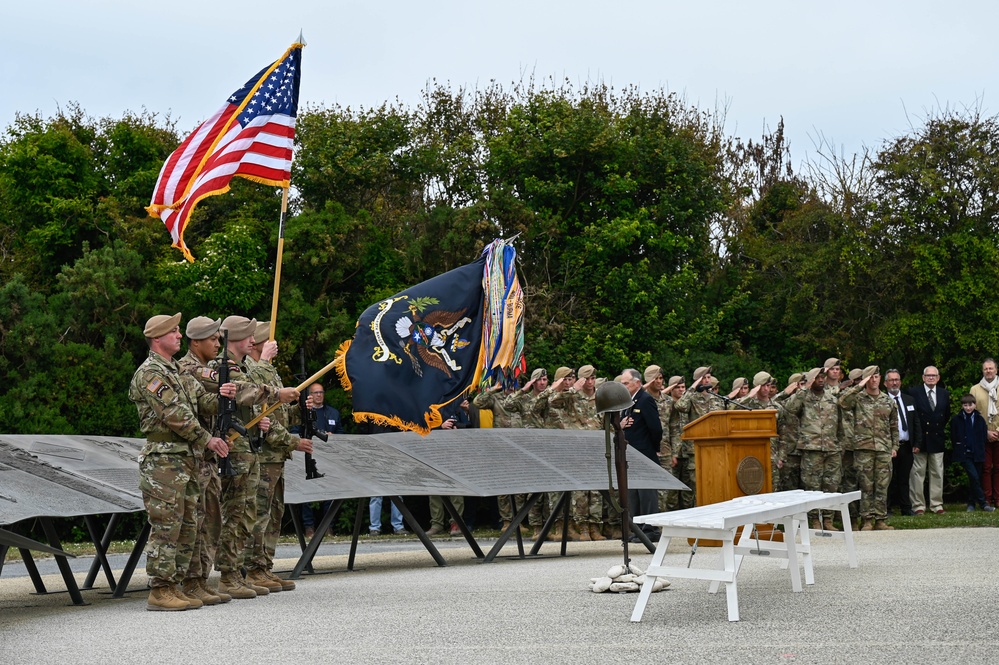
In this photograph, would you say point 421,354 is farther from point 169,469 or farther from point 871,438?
point 871,438

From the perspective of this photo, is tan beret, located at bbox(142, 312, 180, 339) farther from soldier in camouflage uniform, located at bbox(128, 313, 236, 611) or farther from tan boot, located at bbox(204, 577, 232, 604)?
tan boot, located at bbox(204, 577, 232, 604)

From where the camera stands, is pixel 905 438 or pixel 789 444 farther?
pixel 905 438

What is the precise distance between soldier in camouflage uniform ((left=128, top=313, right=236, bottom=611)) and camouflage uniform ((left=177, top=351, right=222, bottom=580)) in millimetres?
152

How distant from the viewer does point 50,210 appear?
86.9ft

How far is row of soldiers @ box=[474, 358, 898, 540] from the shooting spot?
57.7 feet

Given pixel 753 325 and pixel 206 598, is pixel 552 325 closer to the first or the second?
pixel 753 325

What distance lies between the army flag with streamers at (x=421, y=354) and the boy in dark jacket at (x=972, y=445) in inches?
402

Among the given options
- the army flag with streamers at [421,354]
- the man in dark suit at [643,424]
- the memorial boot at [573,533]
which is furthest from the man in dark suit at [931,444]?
the army flag with streamers at [421,354]

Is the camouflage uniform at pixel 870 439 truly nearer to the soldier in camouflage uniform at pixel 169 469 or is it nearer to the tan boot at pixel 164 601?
the soldier in camouflage uniform at pixel 169 469

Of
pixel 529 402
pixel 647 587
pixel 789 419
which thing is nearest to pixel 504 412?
pixel 529 402

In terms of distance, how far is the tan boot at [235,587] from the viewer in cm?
998

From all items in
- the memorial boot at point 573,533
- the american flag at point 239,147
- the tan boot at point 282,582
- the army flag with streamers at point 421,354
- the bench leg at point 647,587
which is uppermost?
the american flag at point 239,147

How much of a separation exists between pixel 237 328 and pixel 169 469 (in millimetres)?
1354

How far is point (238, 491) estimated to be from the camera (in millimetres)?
10039
